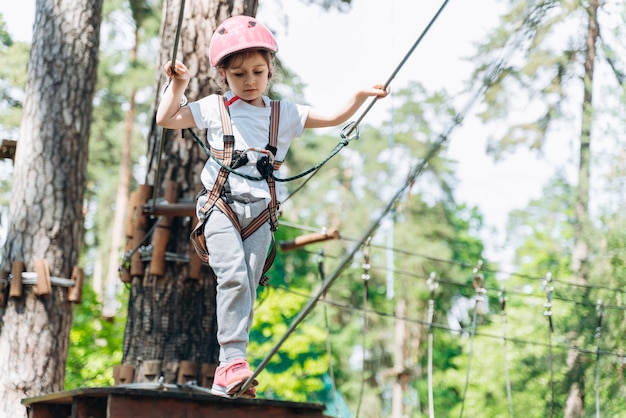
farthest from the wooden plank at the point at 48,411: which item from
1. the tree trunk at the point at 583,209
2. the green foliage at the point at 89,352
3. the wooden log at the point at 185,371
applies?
the green foliage at the point at 89,352

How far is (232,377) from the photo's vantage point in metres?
3.37

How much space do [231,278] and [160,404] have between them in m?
1.07

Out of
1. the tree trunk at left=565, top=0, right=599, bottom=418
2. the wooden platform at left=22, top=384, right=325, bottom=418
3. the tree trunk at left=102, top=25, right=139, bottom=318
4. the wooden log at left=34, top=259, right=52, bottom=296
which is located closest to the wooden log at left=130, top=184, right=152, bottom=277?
the wooden platform at left=22, top=384, right=325, bottom=418

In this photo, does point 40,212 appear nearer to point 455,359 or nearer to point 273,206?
point 273,206

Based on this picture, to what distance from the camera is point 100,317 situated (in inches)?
683

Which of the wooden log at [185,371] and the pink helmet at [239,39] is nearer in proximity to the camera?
the pink helmet at [239,39]

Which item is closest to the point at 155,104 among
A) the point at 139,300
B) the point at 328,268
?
the point at 139,300

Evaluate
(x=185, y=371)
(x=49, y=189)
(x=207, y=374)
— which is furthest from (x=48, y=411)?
(x=49, y=189)

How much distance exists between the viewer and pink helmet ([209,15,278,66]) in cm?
340

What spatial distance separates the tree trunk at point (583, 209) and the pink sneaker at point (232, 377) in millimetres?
12160

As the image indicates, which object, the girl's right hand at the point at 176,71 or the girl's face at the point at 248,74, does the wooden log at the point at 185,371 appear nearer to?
the girl's face at the point at 248,74

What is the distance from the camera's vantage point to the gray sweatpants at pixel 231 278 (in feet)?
11.3

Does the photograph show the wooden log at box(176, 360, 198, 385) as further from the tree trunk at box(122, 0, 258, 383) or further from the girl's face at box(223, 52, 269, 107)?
the girl's face at box(223, 52, 269, 107)

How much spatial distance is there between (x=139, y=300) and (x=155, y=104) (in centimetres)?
113
